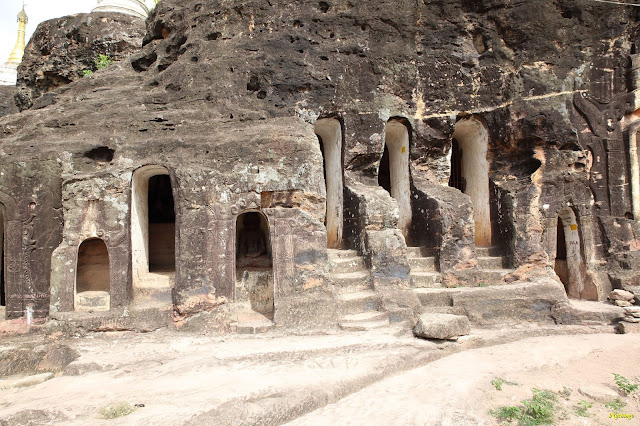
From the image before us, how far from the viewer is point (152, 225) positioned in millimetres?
10500

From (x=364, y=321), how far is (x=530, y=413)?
278 centimetres

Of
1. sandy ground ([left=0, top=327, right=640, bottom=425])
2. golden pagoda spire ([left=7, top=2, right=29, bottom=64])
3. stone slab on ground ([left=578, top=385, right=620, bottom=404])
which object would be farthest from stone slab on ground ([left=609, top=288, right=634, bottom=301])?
golden pagoda spire ([left=7, top=2, right=29, bottom=64])

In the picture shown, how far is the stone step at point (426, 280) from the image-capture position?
8461 millimetres

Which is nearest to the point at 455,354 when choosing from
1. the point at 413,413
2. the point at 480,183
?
the point at 413,413

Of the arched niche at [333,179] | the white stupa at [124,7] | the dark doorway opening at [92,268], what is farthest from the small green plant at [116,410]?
the white stupa at [124,7]

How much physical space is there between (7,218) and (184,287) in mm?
3280

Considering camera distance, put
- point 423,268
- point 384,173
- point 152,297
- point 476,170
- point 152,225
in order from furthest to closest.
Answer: point 384,173, point 152,225, point 476,170, point 423,268, point 152,297

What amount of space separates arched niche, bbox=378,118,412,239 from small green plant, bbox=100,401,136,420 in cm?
692

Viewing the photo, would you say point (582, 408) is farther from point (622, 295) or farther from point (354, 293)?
point (622, 295)

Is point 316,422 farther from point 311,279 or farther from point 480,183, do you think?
point 480,183

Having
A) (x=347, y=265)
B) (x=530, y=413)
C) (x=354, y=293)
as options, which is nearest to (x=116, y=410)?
(x=530, y=413)

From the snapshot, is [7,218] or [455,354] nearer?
[455,354]

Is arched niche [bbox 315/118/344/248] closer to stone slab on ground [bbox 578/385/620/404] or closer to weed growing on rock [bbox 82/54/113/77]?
stone slab on ground [bbox 578/385/620/404]

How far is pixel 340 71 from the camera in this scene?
Answer: 9352 mm
